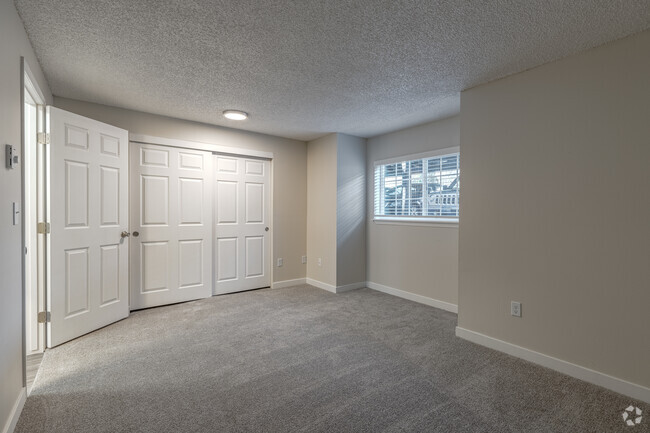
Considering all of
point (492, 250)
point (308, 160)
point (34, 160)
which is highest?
point (308, 160)

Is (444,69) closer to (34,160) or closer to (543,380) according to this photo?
(543,380)

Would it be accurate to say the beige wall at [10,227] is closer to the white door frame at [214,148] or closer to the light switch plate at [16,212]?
the light switch plate at [16,212]

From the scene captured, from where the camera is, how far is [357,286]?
4824 mm

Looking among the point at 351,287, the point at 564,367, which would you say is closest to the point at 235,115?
the point at 351,287

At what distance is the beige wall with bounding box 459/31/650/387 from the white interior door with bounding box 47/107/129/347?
3.52 meters

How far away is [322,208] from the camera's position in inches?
192

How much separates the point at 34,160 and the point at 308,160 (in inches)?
132

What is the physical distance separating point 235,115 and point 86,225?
6.23ft

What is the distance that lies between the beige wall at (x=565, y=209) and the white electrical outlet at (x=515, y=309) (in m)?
0.03

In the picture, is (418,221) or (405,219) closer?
(418,221)

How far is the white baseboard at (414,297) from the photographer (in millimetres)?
3805

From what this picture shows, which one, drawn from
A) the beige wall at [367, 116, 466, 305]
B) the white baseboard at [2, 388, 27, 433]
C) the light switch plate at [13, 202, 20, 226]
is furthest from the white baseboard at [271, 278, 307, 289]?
the light switch plate at [13, 202, 20, 226]

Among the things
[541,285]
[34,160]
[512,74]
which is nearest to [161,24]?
[34,160]

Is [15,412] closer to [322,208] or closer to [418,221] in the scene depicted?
[322,208]
